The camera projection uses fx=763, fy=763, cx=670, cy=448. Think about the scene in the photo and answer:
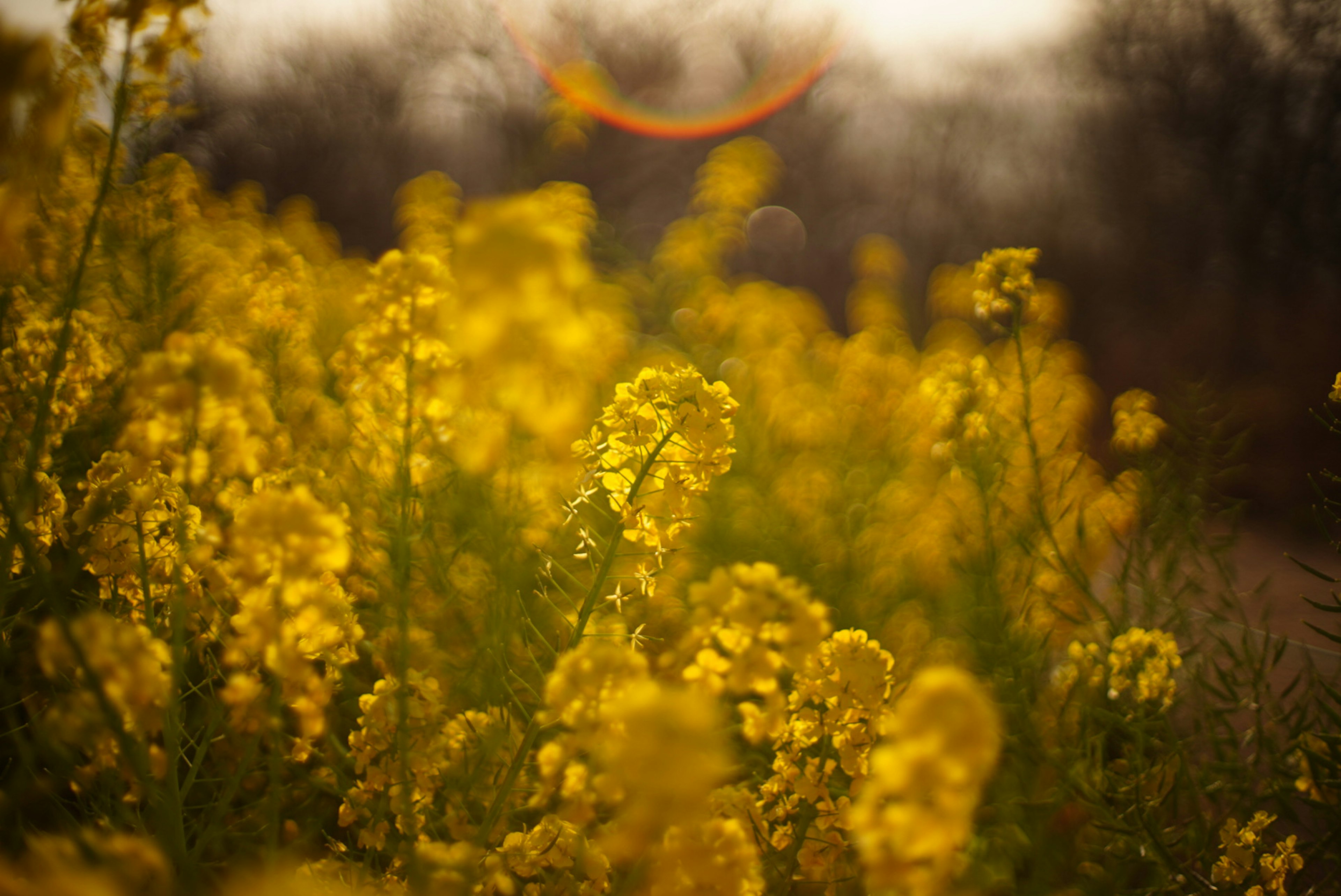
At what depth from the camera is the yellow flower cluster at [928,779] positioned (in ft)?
2.12

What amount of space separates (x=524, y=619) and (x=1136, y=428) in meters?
2.50

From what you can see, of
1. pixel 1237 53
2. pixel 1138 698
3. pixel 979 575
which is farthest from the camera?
pixel 1237 53

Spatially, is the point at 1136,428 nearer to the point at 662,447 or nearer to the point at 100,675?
the point at 662,447

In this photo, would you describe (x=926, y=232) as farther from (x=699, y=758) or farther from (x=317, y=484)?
(x=699, y=758)

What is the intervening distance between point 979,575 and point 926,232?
1256cm

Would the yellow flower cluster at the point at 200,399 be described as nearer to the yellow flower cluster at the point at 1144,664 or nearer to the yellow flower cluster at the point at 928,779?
the yellow flower cluster at the point at 928,779

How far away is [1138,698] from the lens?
180 centimetres

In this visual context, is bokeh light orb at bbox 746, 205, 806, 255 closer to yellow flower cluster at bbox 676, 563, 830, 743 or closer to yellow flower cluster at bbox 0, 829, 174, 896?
yellow flower cluster at bbox 676, 563, 830, 743

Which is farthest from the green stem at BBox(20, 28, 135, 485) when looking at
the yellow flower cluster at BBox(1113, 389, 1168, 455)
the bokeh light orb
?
the bokeh light orb

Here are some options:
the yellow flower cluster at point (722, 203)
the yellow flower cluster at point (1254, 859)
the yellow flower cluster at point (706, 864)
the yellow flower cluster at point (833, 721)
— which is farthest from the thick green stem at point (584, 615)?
the yellow flower cluster at point (722, 203)

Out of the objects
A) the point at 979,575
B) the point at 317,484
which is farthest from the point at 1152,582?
the point at 317,484

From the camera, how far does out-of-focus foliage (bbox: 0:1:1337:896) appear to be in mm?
847

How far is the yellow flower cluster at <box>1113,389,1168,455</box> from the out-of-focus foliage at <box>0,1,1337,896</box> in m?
0.02

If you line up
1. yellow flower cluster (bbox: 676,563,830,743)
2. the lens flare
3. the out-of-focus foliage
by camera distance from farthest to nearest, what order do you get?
1. the lens flare
2. yellow flower cluster (bbox: 676,563,830,743)
3. the out-of-focus foliage
